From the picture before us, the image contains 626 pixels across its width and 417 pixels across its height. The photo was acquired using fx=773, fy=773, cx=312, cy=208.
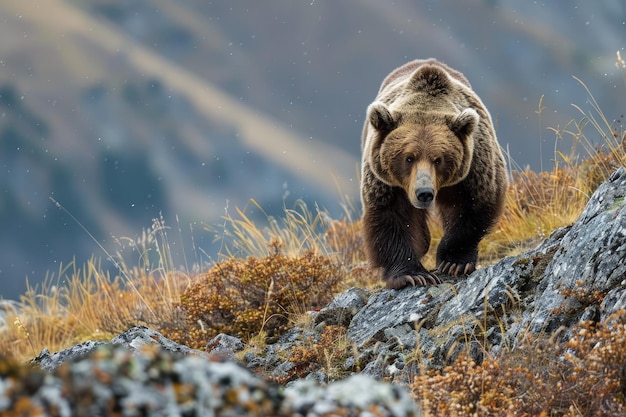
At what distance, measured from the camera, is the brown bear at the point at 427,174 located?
Result: 5.96m

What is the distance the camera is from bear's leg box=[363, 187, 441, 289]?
6254mm

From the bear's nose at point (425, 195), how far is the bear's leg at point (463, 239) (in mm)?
1020

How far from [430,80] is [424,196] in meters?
1.36

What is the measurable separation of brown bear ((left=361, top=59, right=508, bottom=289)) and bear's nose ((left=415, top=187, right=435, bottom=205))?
59 mm

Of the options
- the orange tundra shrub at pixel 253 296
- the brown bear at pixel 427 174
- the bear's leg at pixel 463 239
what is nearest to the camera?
the brown bear at pixel 427 174

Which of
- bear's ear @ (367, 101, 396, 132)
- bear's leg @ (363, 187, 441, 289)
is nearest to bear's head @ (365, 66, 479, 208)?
bear's ear @ (367, 101, 396, 132)

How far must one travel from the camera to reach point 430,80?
6.49 metres

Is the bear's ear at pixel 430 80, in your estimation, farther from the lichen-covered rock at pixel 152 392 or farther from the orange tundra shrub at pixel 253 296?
the lichen-covered rock at pixel 152 392

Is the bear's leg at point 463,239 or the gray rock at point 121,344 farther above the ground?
the bear's leg at point 463,239

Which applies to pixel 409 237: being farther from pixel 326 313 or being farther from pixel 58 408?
pixel 58 408

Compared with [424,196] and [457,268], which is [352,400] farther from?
[457,268]

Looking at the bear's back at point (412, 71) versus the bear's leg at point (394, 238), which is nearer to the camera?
the bear's leg at point (394, 238)

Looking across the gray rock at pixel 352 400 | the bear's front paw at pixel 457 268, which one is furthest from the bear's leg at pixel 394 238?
the gray rock at pixel 352 400

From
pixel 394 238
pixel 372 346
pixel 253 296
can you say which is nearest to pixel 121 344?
pixel 372 346
